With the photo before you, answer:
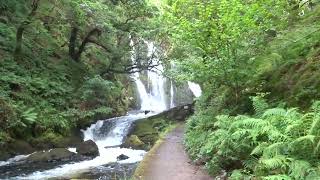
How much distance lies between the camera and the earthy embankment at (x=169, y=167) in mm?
8484

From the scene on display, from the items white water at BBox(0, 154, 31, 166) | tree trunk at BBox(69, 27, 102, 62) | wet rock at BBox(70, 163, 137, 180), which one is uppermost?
tree trunk at BBox(69, 27, 102, 62)

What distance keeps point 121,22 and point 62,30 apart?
4.48 meters

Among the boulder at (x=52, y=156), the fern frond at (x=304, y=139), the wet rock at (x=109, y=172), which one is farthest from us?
the boulder at (x=52, y=156)

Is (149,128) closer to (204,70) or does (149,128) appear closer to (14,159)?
(14,159)

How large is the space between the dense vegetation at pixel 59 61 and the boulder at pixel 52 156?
4.14 feet

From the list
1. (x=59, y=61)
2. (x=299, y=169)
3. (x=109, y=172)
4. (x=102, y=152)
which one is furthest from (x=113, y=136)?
(x=299, y=169)

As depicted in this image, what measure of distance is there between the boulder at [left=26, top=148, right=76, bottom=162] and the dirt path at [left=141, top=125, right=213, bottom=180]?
174 inches

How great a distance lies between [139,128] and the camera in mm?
20875

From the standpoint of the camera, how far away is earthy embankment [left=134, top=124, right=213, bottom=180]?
8.48 metres

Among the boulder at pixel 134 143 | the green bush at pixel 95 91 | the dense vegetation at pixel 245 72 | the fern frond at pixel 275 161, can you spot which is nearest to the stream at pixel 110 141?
the boulder at pixel 134 143

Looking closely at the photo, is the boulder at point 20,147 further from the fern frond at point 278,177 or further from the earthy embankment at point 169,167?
the fern frond at point 278,177

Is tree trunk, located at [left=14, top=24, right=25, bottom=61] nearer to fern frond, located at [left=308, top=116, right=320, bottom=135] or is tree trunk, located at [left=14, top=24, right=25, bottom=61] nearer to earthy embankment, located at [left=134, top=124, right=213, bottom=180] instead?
earthy embankment, located at [left=134, top=124, right=213, bottom=180]

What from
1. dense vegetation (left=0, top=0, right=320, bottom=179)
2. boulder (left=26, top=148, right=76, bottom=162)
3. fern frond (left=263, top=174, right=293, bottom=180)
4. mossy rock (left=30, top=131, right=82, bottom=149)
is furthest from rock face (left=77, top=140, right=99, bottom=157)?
fern frond (left=263, top=174, right=293, bottom=180)

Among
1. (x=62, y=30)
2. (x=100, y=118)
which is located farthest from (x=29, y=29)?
(x=100, y=118)
